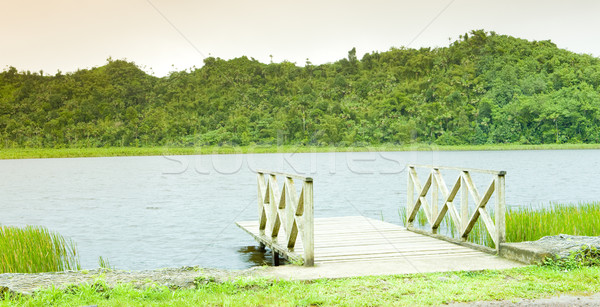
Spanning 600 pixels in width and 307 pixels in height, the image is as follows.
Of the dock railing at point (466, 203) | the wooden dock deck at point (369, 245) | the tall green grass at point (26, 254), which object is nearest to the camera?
the dock railing at point (466, 203)

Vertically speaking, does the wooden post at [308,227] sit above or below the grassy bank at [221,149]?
above

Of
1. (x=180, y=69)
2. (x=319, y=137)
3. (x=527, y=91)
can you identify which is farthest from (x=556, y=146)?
(x=180, y=69)

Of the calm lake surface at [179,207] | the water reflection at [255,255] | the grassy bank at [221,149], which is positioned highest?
the grassy bank at [221,149]

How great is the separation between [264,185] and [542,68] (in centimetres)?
8683

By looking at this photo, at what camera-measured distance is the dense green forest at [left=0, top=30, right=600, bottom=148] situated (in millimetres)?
79500

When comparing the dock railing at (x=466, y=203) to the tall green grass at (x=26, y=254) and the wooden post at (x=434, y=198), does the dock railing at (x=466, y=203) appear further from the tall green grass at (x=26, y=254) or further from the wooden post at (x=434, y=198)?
the tall green grass at (x=26, y=254)

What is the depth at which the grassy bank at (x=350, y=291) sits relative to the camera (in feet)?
16.3

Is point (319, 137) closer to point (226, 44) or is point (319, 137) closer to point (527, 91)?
point (527, 91)

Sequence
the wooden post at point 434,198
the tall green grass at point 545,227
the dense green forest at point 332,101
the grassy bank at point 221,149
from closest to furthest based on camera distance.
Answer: the wooden post at point 434,198 < the tall green grass at point 545,227 < the dense green forest at point 332,101 < the grassy bank at point 221,149

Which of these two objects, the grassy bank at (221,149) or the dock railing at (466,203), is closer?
the dock railing at (466,203)

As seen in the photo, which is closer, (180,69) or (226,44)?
(180,69)

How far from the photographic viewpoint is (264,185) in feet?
31.3

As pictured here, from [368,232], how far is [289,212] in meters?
2.23

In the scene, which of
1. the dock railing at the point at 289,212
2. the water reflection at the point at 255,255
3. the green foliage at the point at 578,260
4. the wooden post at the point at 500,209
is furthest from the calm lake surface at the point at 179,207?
the green foliage at the point at 578,260
